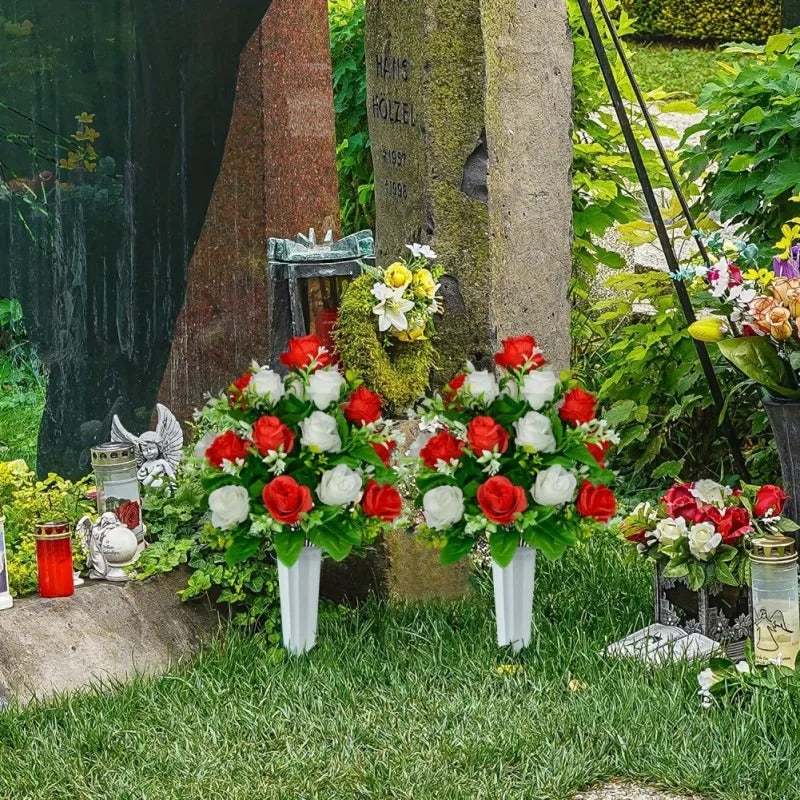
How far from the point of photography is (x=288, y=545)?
400cm

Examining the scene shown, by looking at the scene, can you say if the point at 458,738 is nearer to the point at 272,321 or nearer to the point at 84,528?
the point at 84,528

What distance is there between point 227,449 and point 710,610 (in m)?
1.45

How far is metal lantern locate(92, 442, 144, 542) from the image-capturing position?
14.8 ft

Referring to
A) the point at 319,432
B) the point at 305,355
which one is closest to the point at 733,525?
the point at 319,432

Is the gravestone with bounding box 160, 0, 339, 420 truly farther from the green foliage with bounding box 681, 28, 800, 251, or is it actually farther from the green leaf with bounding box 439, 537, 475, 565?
the green leaf with bounding box 439, 537, 475, 565

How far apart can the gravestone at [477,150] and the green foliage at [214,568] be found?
Result: 1.13 metres

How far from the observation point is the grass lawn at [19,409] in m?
5.09

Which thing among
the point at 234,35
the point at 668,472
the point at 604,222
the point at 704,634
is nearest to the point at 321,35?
the point at 234,35

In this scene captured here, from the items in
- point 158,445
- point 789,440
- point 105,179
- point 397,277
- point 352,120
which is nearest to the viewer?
point 789,440

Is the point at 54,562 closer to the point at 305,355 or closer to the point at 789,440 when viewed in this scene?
the point at 305,355

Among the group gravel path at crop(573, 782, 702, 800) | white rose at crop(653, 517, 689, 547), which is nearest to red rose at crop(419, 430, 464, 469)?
white rose at crop(653, 517, 689, 547)

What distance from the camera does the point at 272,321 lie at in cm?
585

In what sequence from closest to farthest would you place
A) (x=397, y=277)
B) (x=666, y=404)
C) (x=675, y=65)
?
1. (x=397, y=277)
2. (x=666, y=404)
3. (x=675, y=65)

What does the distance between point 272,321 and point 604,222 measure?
1.68m
